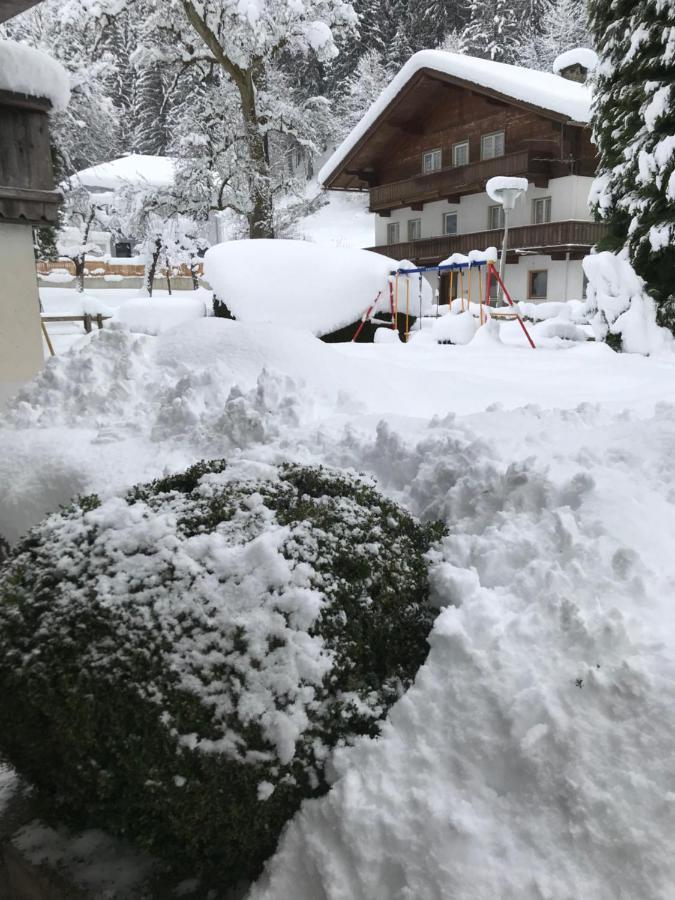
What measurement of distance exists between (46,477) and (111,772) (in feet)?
7.19

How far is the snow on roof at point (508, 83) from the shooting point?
19438 millimetres

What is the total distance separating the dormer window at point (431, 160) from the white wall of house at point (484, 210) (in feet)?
4.30

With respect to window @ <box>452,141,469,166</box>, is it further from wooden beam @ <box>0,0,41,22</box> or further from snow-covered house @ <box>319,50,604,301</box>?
wooden beam @ <box>0,0,41,22</box>

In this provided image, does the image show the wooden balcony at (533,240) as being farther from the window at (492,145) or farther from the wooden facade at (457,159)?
the window at (492,145)

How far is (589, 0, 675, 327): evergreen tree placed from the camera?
724 cm

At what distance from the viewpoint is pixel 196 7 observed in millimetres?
17438

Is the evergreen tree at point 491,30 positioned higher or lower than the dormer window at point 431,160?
higher

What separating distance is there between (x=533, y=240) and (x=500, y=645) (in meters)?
21.7

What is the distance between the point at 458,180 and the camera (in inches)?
939

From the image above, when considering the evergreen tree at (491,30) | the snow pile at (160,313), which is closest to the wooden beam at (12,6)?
the snow pile at (160,313)

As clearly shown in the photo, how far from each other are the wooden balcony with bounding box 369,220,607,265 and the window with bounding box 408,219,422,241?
7.82ft

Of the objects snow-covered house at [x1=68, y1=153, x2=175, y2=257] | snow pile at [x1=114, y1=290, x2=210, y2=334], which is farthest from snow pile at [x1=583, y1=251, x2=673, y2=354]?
snow-covered house at [x1=68, y1=153, x2=175, y2=257]

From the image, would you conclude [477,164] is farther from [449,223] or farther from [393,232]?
[393,232]

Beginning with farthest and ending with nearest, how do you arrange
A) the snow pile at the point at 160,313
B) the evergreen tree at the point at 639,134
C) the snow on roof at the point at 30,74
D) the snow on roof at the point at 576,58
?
the snow on roof at the point at 576,58
the snow pile at the point at 160,313
the evergreen tree at the point at 639,134
the snow on roof at the point at 30,74
